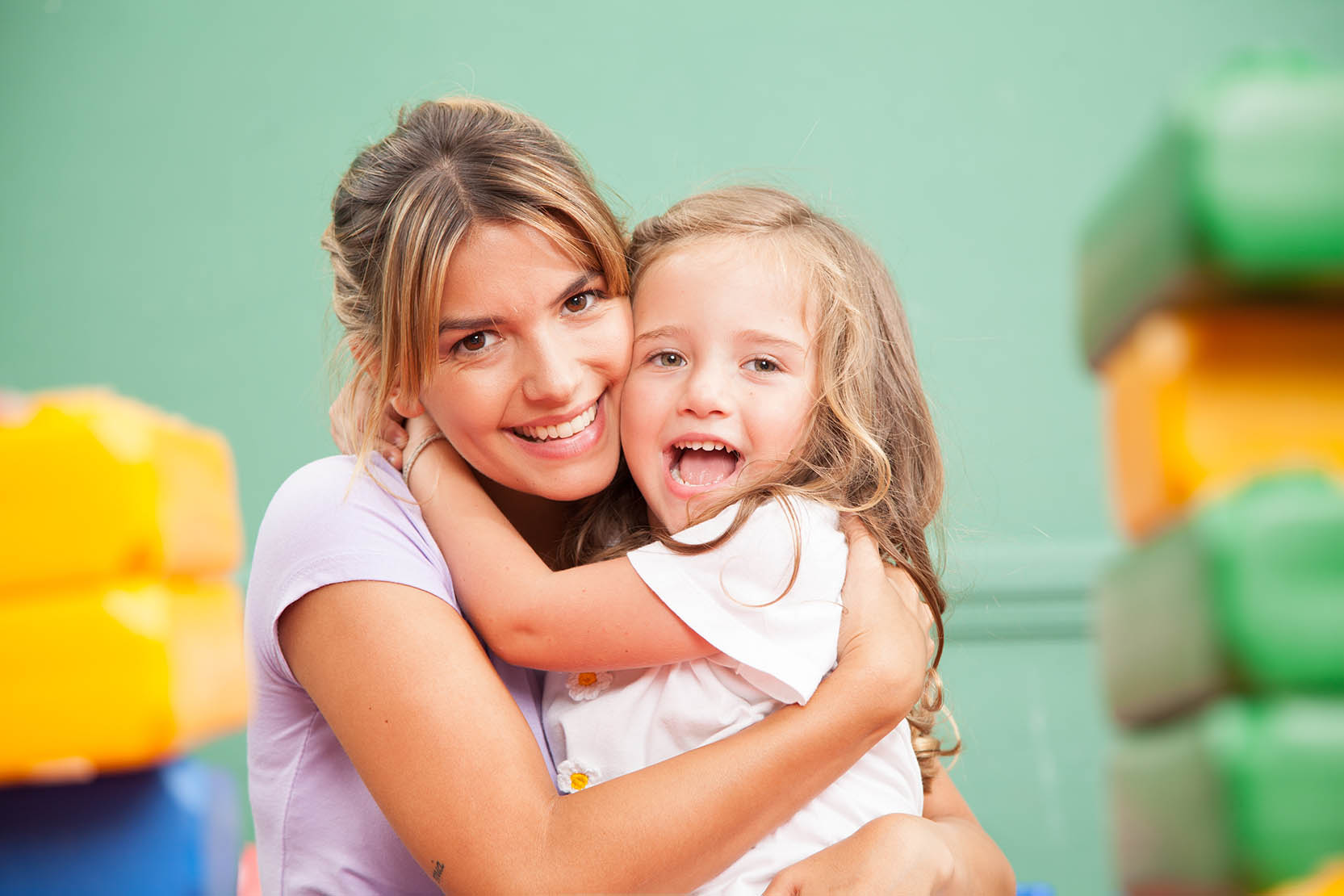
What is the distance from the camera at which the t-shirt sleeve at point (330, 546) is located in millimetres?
924

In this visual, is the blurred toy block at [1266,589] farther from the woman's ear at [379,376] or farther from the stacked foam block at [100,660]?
the woman's ear at [379,376]

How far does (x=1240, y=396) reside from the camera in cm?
46

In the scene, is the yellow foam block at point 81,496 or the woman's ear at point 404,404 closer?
the yellow foam block at point 81,496

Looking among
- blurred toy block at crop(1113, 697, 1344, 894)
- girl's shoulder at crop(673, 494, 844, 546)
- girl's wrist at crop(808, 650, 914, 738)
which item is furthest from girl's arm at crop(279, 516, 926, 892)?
blurred toy block at crop(1113, 697, 1344, 894)

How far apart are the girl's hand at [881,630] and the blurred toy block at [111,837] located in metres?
0.56

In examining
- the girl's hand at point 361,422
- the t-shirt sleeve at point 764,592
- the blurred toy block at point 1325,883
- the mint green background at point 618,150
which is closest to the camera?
the blurred toy block at point 1325,883

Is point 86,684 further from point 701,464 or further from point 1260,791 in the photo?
point 701,464

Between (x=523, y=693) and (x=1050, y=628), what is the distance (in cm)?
134

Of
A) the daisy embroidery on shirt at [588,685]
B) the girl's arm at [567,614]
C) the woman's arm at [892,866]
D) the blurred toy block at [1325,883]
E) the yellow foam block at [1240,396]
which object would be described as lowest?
the woman's arm at [892,866]

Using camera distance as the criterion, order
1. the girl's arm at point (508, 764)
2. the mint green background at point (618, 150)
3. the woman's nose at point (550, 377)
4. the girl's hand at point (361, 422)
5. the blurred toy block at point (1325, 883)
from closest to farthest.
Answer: the blurred toy block at point (1325, 883)
the girl's arm at point (508, 764)
the woman's nose at point (550, 377)
the girl's hand at point (361, 422)
the mint green background at point (618, 150)

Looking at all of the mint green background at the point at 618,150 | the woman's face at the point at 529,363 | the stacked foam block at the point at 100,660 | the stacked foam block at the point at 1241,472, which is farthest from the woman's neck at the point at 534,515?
the mint green background at the point at 618,150

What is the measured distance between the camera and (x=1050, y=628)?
211cm

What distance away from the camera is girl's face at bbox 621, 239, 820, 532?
3.61 feet

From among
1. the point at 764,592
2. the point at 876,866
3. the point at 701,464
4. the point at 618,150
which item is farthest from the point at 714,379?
the point at 618,150
